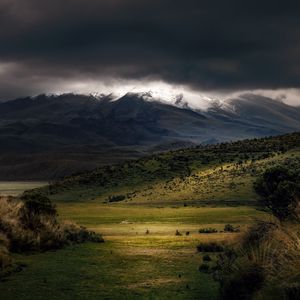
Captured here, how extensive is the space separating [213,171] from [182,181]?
6334 mm

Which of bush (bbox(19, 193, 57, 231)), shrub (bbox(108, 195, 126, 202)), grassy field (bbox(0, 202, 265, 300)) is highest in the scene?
bush (bbox(19, 193, 57, 231))

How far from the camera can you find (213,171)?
9800 cm

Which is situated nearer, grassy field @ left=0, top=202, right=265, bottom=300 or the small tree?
grassy field @ left=0, top=202, right=265, bottom=300

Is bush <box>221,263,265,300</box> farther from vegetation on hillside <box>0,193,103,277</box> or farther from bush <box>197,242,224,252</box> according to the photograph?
bush <box>197,242,224,252</box>

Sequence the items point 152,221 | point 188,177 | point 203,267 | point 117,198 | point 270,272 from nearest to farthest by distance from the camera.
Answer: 1. point 270,272
2. point 203,267
3. point 152,221
4. point 117,198
5. point 188,177

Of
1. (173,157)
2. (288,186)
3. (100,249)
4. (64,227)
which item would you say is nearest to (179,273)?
(100,249)

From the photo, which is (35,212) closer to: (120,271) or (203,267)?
(120,271)

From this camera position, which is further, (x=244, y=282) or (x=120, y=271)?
(x=120, y=271)

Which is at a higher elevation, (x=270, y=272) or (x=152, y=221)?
(x=270, y=272)

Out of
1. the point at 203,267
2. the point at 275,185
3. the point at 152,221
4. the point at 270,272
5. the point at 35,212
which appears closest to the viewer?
the point at 270,272

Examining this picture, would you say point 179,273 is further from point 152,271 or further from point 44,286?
point 44,286

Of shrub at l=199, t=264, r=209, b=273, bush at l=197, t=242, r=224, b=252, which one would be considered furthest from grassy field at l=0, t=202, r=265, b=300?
bush at l=197, t=242, r=224, b=252

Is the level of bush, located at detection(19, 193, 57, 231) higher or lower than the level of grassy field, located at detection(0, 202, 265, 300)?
higher

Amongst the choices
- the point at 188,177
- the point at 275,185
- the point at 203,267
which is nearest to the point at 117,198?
the point at 188,177
